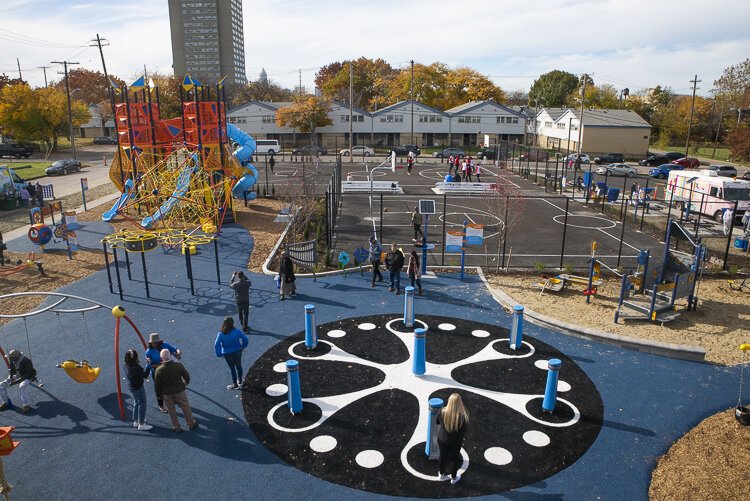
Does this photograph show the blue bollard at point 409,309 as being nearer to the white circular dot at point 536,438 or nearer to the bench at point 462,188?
the white circular dot at point 536,438

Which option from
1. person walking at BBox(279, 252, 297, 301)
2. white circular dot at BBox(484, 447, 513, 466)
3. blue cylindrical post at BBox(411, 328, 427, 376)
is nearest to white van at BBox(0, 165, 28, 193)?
person walking at BBox(279, 252, 297, 301)

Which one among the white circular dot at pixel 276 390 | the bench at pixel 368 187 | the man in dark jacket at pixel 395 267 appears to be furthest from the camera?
the bench at pixel 368 187

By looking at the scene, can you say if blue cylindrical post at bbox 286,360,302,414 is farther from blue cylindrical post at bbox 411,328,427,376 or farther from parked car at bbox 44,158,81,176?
parked car at bbox 44,158,81,176

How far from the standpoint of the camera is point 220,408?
9.88 metres

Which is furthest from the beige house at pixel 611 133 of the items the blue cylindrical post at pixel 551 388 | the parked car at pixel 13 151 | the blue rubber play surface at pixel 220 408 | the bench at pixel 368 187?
the parked car at pixel 13 151

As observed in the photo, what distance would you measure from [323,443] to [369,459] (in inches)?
35.2

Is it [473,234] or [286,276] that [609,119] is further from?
[286,276]

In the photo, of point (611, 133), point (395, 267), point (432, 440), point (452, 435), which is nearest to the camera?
point (452, 435)

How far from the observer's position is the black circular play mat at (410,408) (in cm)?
822

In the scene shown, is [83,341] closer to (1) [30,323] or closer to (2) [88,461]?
(1) [30,323]

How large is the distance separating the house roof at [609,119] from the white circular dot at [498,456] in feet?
213

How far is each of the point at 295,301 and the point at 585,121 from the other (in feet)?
202

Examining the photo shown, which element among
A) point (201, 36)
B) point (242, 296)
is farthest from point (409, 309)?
point (201, 36)

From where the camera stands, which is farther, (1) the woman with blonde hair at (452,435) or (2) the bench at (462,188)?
(2) the bench at (462,188)
